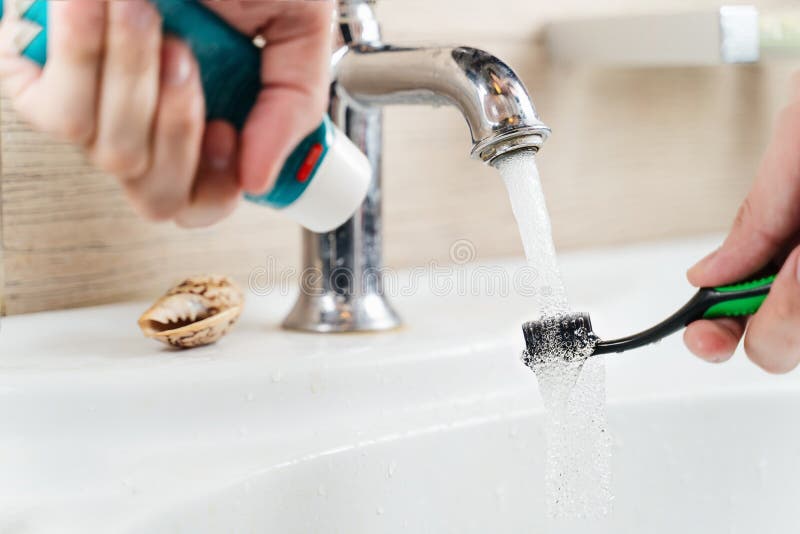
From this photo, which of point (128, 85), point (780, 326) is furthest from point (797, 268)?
point (128, 85)

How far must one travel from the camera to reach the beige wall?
1.69 ft

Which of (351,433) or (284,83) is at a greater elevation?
(284,83)

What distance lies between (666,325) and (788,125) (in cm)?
12

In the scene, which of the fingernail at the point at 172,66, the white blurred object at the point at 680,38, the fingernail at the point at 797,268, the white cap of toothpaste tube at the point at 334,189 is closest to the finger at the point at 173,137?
the fingernail at the point at 172,66

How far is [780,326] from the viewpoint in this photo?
40 cm

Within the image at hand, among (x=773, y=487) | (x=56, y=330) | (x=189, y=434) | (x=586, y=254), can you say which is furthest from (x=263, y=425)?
(x=586, y=254)

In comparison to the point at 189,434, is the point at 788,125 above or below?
above

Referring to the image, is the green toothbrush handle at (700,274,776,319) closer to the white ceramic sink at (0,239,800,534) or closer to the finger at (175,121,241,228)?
the white ceramic sink at (0,239,800,534)

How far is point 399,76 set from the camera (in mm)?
450

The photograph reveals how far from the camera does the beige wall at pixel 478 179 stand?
51 centimetres

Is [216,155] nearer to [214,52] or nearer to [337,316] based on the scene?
[214,52]

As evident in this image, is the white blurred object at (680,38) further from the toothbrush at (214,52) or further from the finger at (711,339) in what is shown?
the toothbrush at (214,52)

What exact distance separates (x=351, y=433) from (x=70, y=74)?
0.77ft

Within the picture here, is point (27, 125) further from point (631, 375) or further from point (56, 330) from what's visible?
point (631, 375)
